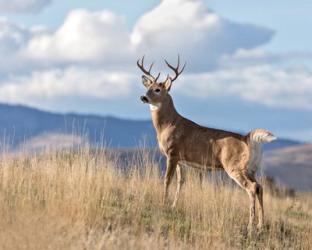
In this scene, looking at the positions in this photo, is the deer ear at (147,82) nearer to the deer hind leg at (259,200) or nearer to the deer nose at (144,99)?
the deer nose at (144,99)

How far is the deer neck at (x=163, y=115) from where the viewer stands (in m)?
17.8

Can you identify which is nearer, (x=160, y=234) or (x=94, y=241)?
(x=94, y=241)

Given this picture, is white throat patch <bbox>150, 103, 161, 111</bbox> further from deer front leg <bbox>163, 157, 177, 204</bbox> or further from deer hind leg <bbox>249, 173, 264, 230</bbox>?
deer hind leg <bbox>249, 173, 264, 230</bbox>

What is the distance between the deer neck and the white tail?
1754 mm

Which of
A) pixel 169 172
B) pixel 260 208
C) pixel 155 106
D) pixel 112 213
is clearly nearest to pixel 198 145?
pixel 169 172

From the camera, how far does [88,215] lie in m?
13.2

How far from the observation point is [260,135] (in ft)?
54.3

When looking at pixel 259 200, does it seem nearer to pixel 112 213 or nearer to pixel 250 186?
pixel 250 186

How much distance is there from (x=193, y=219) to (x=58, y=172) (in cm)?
265

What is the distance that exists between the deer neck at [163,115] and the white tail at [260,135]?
175 cm

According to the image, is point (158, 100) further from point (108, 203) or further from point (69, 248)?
point (69, 248)

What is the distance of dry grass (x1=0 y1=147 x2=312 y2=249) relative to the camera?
38.2ft

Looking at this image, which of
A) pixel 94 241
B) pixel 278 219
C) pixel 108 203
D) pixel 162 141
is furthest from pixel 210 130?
pixel 94 241

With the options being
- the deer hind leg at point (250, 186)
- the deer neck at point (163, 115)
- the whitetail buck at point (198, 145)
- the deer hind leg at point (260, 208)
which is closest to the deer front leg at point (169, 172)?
the whitetail buck at point (198, 145)
